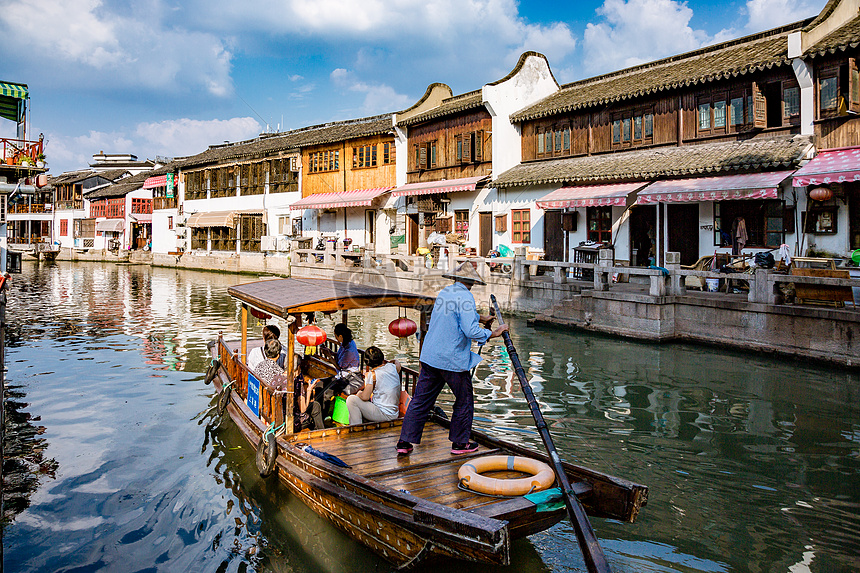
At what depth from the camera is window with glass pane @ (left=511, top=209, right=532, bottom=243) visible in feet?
74.8

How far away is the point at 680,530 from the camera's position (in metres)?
5.64

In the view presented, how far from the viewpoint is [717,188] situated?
15.6 metres

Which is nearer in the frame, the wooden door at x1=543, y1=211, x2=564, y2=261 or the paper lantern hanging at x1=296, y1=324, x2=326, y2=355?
the paper lantern hanging at x1=296, y1=324, x2=326, y2=355

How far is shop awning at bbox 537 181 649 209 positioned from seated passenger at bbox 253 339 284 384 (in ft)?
42.1

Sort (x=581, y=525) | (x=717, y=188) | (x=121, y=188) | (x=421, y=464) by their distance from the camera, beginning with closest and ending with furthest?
(x=581, y=525) → (x=421, y=464) → (x=717, y=188) → (x=121, y=188)

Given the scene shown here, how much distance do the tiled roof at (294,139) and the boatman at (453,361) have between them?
79.7ft

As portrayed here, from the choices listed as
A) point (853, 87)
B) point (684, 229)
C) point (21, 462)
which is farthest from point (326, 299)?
point (684, 229)

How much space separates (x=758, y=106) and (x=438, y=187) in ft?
40.5

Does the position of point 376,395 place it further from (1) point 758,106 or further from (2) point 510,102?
(2) point 510,102

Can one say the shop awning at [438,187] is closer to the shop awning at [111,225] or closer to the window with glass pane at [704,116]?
the window with glass pane at [704,116]

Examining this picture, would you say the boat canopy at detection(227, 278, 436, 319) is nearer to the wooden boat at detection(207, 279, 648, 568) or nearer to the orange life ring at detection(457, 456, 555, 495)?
the wooden boat at detection(207, 279, 648, 568)

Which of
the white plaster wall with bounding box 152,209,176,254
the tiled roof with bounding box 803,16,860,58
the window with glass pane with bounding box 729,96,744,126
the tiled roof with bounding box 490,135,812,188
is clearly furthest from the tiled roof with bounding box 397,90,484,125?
the white plaster wall with bounding box 152,209,176,254

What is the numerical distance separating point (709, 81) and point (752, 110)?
57.6 inches

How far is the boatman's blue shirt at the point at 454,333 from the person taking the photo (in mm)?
5531
